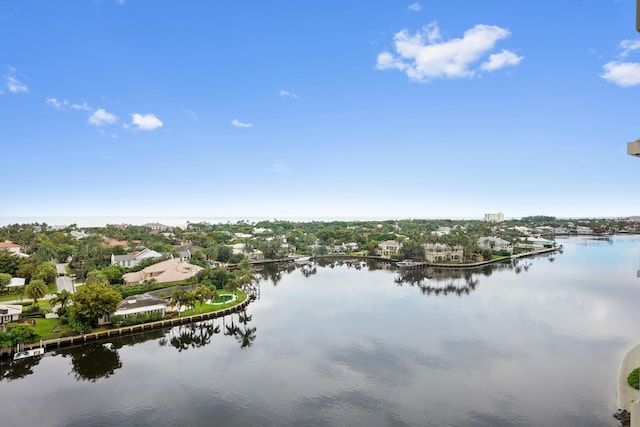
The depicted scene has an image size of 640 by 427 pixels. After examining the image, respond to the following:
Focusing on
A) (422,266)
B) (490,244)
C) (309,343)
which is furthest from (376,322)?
(490,244)

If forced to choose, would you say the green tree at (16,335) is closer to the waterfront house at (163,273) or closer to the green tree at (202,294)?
the green tree at (202,294)

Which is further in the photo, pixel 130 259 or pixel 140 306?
pixel 130 259

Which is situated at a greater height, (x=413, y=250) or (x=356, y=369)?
(x=413, y=250)

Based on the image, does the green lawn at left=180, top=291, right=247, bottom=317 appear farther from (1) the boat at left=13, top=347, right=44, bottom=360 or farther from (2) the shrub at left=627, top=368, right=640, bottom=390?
(2) the shrub at left=627, top=368, right=640, bottom=390

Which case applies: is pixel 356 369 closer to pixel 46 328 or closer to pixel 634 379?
pixel 634 379

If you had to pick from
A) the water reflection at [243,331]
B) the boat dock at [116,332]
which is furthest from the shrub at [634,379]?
the boat dock at [116,332]

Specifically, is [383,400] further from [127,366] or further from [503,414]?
[127,366]

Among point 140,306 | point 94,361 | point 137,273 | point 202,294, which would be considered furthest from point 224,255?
point 94,361

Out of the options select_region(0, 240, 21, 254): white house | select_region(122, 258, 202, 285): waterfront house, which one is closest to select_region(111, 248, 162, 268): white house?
select_region(122, 258, 202, 285): waterfront house
